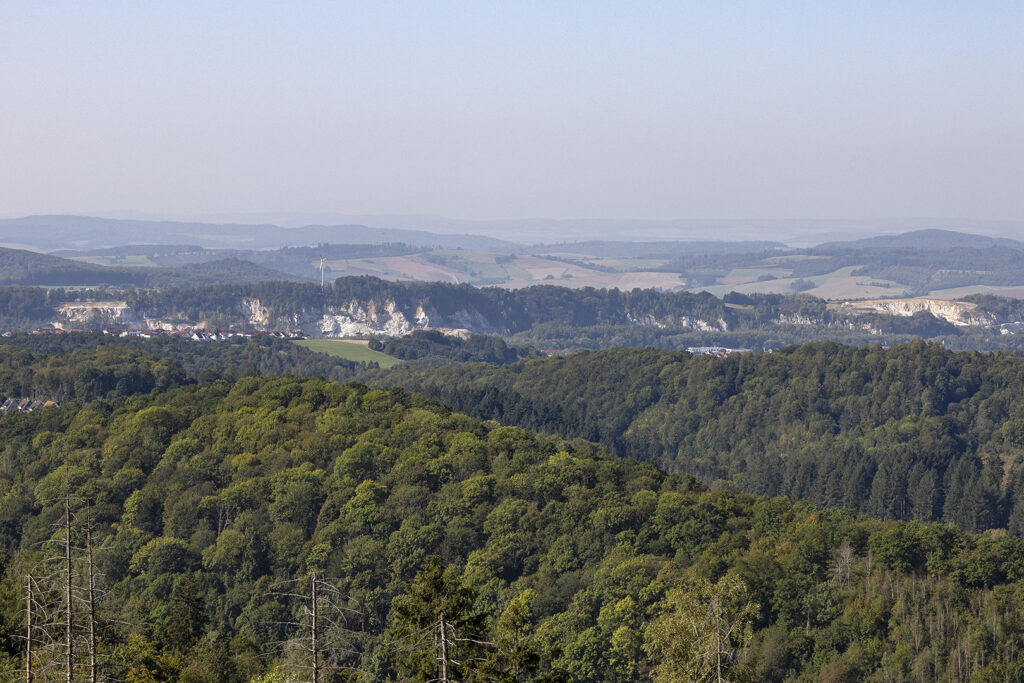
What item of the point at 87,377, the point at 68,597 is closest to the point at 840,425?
the point at 87,377

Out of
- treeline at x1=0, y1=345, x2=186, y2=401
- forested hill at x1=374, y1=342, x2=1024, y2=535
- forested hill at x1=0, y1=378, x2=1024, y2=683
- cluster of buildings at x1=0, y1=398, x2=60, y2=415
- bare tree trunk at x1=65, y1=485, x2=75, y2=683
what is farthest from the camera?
treeline at x1=0, y1=345, x2=186, y2=401

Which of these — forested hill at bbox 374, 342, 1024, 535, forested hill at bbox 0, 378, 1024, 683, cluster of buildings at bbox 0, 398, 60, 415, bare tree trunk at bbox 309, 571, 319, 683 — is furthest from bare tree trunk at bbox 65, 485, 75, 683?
forested hill at bbox 374, 342, 1024, 535

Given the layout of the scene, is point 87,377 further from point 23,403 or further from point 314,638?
point 314,638

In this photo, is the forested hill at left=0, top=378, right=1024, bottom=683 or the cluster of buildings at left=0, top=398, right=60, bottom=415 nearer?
the forested hill at left=0, top=378, right=1024, bottom=683

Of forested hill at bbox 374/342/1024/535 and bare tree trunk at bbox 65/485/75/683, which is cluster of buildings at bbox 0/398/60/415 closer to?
forested hill at bbox 374/342/1024/535

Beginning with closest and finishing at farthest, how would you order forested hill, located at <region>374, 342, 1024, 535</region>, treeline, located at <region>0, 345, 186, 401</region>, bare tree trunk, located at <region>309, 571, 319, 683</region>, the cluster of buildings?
1. bare tree trunk, located at <region>309, 571, 319, 683</region>
2. the cluster of buildings
3. forested hill, located at <region>374, 342, 1024, 535</region>
4. treeline, located at <region>0, 345, 186, 401</region>

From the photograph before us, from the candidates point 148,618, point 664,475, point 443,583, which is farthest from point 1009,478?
point 443,583

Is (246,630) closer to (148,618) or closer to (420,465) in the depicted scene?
(148,618)
